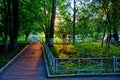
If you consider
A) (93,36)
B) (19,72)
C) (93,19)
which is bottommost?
(19,72)

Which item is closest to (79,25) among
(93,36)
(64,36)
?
(93,36)

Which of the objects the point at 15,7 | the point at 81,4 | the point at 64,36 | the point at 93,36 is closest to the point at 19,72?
the point at 93,36

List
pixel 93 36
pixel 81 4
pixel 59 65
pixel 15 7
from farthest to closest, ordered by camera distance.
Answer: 1. pixel 15 7
2. pixel 81 4
3. pixel 93 36
4. pixel 59 65

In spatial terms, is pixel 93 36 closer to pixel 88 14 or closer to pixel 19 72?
pixel 88 14

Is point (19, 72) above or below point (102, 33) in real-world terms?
below

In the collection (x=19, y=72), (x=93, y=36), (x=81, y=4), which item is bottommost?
(x=19, y=72)

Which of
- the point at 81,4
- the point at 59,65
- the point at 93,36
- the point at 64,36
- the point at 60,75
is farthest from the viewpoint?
the point at 64,36

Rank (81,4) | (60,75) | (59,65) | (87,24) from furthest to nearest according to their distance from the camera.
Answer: (81,4), (87,24), (59,65), (60,75)

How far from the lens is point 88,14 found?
2570 cm

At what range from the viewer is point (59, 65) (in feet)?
48.8

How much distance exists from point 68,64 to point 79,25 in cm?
974

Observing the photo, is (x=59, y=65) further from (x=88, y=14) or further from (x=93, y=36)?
(x=88, y=14)

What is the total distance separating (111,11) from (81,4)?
5.64 metres

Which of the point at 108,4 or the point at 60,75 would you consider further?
the point at 108,4
